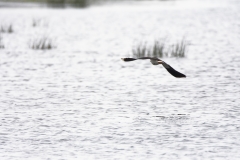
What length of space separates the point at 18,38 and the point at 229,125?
21.8 metres

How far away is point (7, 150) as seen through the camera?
9727 millimetres

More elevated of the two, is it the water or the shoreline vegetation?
the shoreline vegetation

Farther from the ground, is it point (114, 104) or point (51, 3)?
point (51, 3)

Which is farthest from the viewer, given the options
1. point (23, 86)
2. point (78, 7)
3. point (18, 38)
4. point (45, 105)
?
point (78, 7)

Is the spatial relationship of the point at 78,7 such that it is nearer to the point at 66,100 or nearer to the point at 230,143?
the point at 66,100

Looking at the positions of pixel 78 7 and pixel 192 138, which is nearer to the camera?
pixel 192 138

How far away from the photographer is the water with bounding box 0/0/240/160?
9891mm

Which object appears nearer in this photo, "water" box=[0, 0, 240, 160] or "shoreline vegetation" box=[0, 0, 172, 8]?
"water" box=[0, 0, 240, 160]

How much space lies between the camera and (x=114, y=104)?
13.7 m

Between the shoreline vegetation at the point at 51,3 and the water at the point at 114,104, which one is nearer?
the water at the point at 114,104

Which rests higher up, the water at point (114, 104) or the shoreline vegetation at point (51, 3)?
the shoreline vegetation at point (51, 3)

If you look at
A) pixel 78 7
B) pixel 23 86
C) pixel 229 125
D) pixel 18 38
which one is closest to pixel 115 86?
pixel 23 86

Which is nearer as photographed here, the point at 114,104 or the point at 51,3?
the point at 114,104

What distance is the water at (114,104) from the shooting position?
32.4 ft
